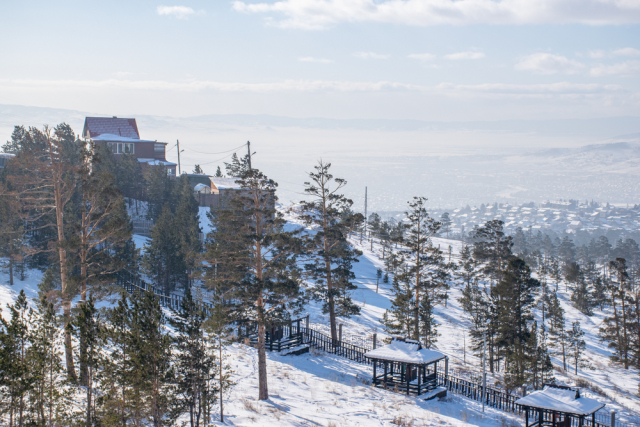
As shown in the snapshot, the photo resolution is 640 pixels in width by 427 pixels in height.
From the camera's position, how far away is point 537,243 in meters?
177

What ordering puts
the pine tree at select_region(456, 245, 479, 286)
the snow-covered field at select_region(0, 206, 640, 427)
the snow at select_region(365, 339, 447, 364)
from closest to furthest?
the snow-covered field at select_region(0, 206, 640, 427) → the snow at select_region(365, 339, 447, 364) → the pine tree at select_region(456, 245, 479, 286)

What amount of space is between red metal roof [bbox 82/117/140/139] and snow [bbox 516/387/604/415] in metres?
69.0

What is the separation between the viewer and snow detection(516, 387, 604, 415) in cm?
2155

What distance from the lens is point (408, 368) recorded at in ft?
87.2

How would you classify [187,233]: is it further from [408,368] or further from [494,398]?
[494,398]

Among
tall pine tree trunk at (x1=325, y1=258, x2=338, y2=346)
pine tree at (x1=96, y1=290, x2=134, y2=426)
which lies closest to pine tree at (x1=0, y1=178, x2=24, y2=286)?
tall pine tree trunk at (x1=325, y1=258, x2=338, y2=346)

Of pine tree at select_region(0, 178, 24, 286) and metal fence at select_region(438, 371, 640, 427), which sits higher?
pine tree at select_region(0, 178, 24, 286)

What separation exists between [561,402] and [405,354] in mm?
7521

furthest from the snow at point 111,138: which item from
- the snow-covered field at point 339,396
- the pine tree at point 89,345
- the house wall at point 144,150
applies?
the pine tree at point 89,345

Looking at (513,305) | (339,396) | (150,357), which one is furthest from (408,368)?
(150,357)

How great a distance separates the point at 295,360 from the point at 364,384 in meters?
4.78

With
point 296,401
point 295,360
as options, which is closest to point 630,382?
point 295,360

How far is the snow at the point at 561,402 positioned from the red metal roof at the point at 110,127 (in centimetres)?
6899

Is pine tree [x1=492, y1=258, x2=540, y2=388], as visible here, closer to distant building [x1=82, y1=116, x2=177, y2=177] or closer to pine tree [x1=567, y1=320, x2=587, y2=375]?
pine tree [x1=567, y1=320, x2=587, y2=375]
